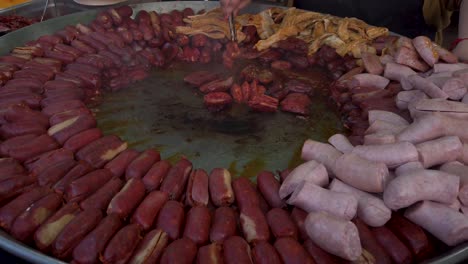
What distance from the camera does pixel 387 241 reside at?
206 cm

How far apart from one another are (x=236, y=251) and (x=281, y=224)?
0.31 m

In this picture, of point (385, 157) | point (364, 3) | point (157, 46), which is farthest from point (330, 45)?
point (385, 157)

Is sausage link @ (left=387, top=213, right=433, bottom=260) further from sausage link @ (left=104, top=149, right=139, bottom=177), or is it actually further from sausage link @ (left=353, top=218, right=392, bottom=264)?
sausage link @ (left=104, top=149, right=139, bottom=177)

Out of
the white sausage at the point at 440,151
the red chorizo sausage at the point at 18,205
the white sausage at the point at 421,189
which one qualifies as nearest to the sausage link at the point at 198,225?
the red chorizo sausage at the point at 18,205

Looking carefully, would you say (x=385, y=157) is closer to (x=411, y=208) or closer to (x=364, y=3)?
(x=411, y=208)

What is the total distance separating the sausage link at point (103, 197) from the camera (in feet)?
7.30

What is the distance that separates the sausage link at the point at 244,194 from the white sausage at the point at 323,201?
0.67ft

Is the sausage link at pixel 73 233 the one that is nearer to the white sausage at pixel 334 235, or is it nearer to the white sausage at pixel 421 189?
the white sausage at pixel 334 235

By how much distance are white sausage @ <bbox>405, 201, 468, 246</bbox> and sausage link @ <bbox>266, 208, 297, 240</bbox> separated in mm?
609

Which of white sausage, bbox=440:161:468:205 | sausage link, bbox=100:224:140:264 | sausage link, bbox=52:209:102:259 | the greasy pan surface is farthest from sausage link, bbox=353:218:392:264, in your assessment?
sausage link, bbox=52:209:102:259

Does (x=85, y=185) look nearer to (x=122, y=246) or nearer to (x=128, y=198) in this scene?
(x=128, y=198)

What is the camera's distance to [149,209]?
2.22m

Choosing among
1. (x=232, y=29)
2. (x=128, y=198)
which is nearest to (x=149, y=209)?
(x=128, y=198)

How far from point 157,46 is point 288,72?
1.40 m
